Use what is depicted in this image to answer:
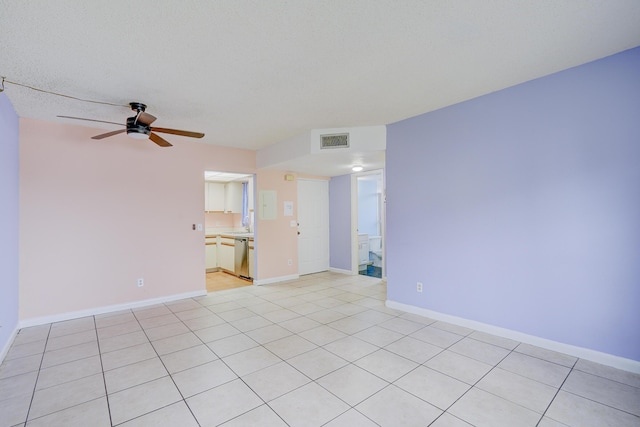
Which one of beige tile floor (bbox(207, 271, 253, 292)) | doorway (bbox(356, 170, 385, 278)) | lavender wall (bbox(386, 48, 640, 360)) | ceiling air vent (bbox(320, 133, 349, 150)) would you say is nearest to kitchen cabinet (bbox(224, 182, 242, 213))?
beige tile floor (bbox(207, 271, 253, 292))

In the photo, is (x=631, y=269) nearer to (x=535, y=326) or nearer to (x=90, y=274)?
(x=535, y=326)

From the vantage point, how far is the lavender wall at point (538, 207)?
2.45 meters

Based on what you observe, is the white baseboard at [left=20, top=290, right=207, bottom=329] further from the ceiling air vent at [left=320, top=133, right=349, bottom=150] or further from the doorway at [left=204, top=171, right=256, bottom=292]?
the ceiling air vent at [left=320, top=133, right=349, bottom=150]

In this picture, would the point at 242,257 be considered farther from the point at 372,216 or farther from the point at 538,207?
the point at 538,207

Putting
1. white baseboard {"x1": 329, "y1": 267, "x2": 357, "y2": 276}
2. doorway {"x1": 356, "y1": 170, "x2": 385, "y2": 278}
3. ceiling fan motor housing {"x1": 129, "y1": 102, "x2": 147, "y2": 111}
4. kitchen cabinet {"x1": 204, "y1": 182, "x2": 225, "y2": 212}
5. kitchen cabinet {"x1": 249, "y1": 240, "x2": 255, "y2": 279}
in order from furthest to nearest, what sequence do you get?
doorway {"x1": 356, "y1": 170, "x2": 385, "y2": 278}, kitchen cabinet {"x1": 204, "y1": 182, "x2": 225, "y2": 212}, white baseboard {"x1": 329, "y1": 267, "x2": 357, "y2": 276}, kitchen cabinet {"x1": 249, "y1": 240, "x2": 255, "y2": 279}, ceiling fan motor housing {"x1": 129, "y1": 102, "x2": 147, "y2": 111}

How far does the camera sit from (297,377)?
2412 mm

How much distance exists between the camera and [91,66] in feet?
8.17

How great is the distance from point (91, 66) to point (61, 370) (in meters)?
2.72

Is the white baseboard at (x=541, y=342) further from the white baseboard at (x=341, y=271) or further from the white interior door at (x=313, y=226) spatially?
the white interior door at (x=313, y=226)

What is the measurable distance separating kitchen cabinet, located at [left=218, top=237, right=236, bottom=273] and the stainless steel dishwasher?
21 centimetres

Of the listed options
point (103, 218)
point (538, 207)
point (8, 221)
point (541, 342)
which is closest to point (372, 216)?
point (538, 207)

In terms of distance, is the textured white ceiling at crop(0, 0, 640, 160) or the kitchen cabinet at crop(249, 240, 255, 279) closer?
the textured white ceiling at crop(0, 0, 640, 160)

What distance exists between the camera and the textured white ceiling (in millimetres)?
1870

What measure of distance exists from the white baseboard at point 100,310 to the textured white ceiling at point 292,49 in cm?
261
